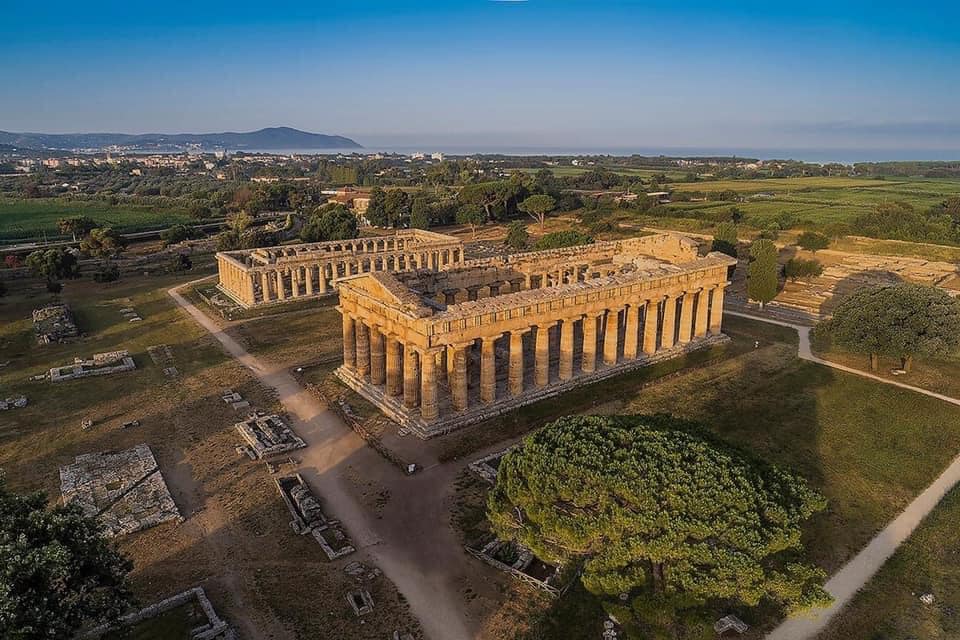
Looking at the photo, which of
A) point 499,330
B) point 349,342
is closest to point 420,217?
point 349,342

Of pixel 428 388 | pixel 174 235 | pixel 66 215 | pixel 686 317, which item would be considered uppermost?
pixel 66 215

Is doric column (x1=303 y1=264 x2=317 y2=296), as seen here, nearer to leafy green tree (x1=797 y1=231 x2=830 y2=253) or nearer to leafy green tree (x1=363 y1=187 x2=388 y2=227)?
leafy green tree (x1=363 y1=187 x2=388 y2=227)

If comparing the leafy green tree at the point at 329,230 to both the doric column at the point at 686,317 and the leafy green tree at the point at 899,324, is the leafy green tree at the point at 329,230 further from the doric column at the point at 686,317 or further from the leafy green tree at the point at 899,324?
the leafy green tree at the point at 899,324

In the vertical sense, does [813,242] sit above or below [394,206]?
below

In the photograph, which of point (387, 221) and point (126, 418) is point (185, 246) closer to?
point (387, 221)

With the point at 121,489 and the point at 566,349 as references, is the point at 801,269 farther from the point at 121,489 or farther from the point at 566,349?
the point at 121,489

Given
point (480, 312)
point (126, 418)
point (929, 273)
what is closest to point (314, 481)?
point (480, 312)

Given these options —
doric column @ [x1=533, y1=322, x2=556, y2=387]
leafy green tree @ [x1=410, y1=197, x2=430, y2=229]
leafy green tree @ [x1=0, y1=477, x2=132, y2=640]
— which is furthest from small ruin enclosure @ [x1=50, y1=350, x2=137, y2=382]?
leafy green tree @ [x1=410, y1=197, x2=430, y2=229]

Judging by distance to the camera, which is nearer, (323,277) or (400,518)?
(400,518)
